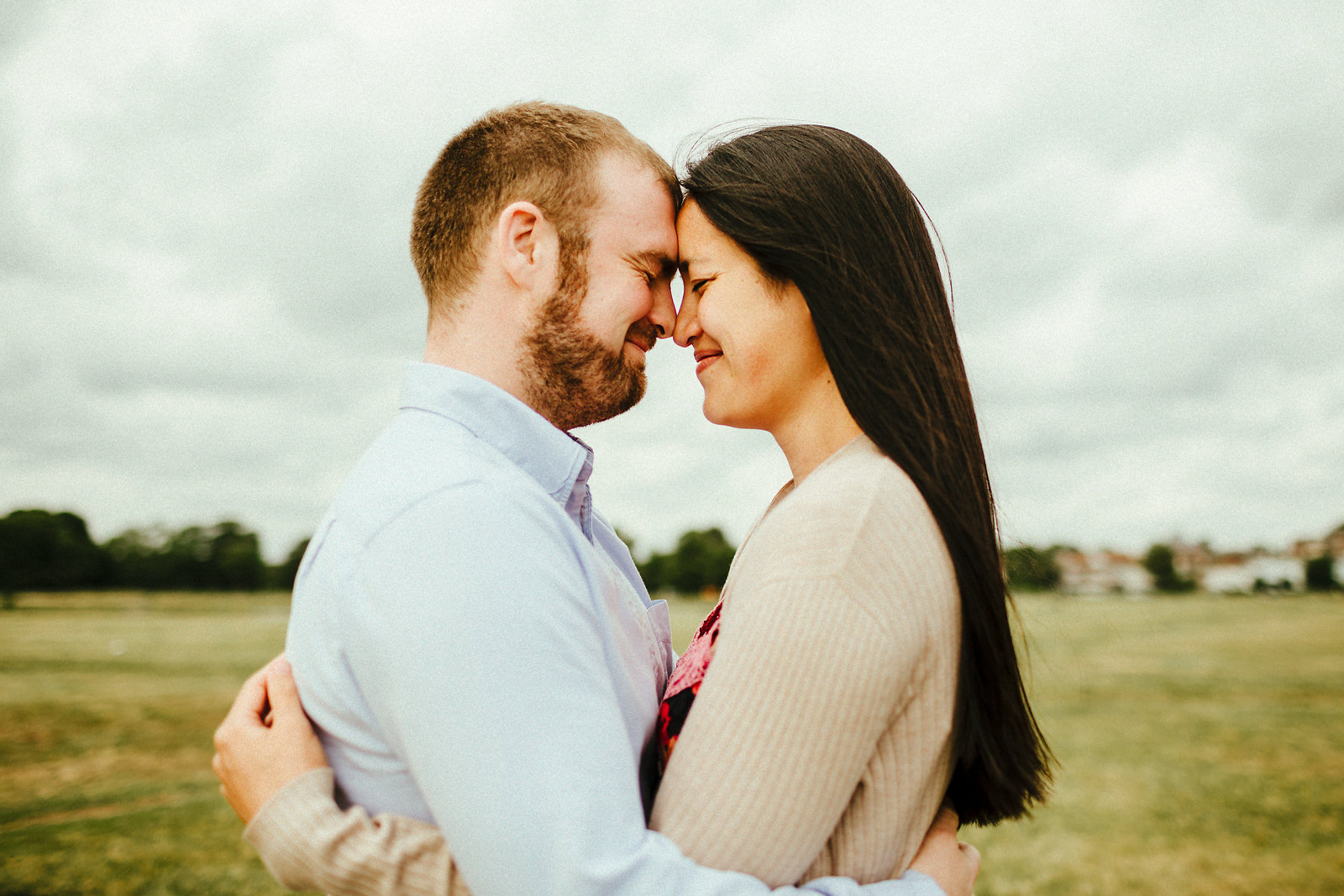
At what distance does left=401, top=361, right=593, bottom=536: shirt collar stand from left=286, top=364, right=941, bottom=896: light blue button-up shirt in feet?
0.50

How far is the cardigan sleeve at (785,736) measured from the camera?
5.22 ft

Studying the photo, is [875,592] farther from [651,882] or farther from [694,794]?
[651,882]

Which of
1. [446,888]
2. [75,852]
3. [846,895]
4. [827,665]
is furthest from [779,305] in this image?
[75,852]

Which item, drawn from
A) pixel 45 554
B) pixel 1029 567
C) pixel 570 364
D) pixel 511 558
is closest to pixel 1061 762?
pixel 1029 567

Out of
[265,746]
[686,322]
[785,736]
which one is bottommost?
[265,746]

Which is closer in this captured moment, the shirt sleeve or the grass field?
the shirt sleeve

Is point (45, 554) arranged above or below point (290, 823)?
below

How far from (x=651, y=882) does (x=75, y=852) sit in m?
17.3

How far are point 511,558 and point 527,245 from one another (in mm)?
1101

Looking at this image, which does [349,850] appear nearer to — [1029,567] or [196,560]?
[1029,567]

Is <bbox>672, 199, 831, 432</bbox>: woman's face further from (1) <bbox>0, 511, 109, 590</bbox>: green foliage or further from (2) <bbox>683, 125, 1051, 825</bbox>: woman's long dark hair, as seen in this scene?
(1) <bbox>0, 511, 109, 590</bbox>: green foliage

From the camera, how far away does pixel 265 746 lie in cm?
179

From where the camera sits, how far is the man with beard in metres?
1.42

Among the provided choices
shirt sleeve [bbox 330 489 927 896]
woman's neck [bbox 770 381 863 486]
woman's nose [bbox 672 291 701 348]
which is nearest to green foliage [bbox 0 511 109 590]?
woman's nose [bbox 672 291 701 348]
